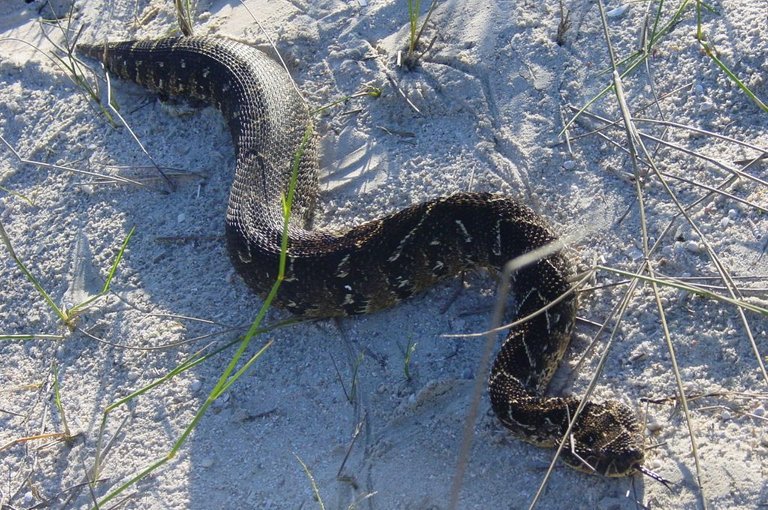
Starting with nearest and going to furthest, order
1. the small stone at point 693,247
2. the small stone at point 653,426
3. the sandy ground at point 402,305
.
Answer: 1. the small stone at point 653,426
2. the sandy ground at point 402,305
3. the small stone at point 693,247

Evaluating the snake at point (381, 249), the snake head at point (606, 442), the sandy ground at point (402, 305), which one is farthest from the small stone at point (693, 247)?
the snake head at point (606, 442)

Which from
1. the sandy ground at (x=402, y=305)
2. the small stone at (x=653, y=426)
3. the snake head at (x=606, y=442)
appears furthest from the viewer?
the sandy ground at (x=402, y=305)

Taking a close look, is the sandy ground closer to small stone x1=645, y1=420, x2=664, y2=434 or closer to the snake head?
small stone x1=645, y1=420, x2=664, y2=434

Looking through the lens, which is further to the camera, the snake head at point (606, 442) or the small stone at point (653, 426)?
the small stone at point (653, 426)

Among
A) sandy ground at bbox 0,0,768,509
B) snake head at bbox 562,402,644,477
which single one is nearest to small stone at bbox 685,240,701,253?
sandy ground at bbox 0,0,768,509

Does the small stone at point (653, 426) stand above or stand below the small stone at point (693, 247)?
below

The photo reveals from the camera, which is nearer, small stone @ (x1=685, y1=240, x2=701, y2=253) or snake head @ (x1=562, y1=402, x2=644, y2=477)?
snake head @ (x1=562, y1=402, x2=644, y2=477)

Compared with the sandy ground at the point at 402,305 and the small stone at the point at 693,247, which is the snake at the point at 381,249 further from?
the small stone at the point at 693,247

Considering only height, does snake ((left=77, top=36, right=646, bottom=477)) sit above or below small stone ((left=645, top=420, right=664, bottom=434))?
above
